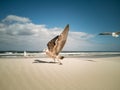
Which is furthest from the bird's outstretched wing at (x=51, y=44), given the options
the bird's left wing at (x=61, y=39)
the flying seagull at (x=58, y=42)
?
the bird's left wing at (x=61, y=39)

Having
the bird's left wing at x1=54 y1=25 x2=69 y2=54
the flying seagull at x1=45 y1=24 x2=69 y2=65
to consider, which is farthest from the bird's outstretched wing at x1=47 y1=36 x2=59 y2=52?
the bird's left wing at x1=54 y1=25 x2=69 y2=54

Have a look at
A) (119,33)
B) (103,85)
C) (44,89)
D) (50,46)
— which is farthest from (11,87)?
(119,33)

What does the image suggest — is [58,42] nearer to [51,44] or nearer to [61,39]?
[61,39]

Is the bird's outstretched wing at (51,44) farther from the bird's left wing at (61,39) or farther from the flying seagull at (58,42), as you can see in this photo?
the bird's left wing at (61,39)

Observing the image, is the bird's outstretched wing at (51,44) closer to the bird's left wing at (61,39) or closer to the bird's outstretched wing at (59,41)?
the bird's outstretched wing at (59,41)

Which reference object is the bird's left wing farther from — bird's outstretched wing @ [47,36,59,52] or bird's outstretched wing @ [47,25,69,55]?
bird's outstretched wing @ [47,36,59,52]

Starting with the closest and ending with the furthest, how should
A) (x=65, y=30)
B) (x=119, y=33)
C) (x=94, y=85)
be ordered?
(x=94, y=85), (x=65, y=30), (x=119, y=33)

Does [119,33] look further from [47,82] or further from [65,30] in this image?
[47,82]

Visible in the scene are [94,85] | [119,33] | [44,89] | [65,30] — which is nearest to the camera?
[44,89]

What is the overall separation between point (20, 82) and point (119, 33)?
13.5 m

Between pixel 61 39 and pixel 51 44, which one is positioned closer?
pixel 61 39

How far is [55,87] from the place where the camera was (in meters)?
5.66

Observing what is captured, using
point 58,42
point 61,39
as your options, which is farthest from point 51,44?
point 61,39

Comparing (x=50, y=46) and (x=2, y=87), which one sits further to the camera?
(x=50, y=46)
